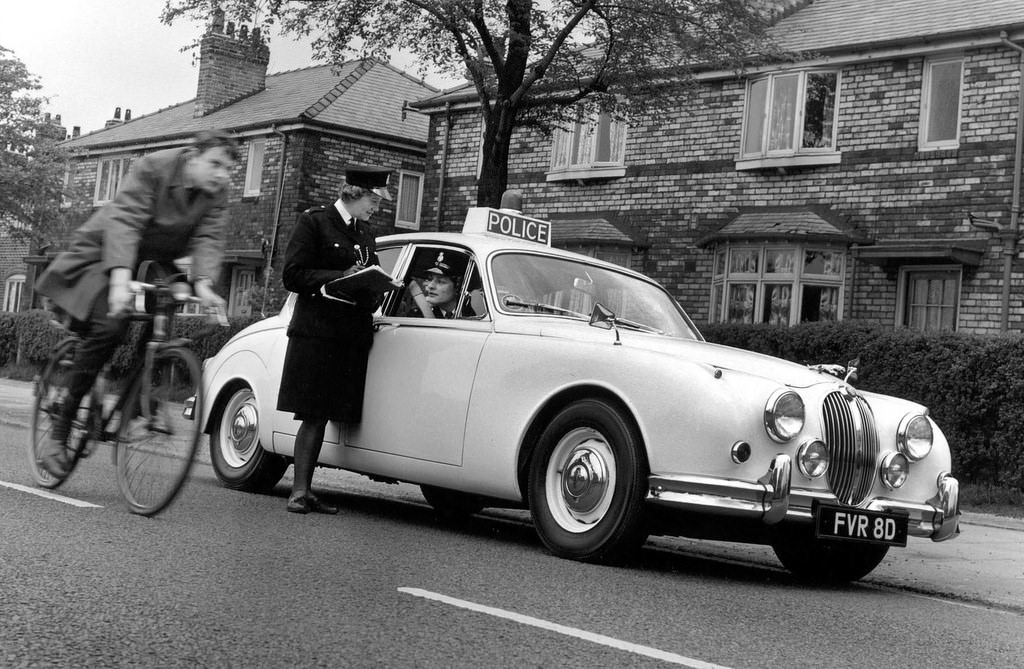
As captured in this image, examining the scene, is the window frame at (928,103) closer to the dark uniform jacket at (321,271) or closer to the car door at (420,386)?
the car door at (420,386)

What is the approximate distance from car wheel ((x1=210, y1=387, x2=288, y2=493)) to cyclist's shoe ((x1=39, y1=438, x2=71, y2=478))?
65.4 inches

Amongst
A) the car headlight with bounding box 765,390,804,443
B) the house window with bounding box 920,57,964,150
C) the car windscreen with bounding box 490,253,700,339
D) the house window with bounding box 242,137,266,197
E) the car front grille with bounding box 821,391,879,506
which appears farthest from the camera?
the house window with bounding box 242,137,266,197

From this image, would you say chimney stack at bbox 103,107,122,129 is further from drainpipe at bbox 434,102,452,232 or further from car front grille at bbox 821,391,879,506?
car front grille at bbox 821,391,879,506

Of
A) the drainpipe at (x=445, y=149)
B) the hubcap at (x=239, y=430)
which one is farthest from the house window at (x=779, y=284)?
the hubcap at (x=239, y=430)

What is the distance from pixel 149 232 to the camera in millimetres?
6336

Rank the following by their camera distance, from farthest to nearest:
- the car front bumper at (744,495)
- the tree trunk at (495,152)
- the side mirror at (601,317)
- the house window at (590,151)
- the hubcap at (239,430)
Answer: the house window at (590,151) < the tree trunk at (495,152) < the hubcap at (239,430) < the side mirror at (601,317) < the car front bumper at (744,495)

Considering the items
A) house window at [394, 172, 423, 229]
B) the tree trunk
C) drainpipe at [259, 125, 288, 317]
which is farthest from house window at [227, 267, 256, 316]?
the tree trunk

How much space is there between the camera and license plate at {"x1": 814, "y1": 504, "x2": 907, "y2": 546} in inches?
237

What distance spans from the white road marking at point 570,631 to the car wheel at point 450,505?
3.24m

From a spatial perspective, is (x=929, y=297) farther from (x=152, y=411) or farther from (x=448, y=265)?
(x=152, y=411)

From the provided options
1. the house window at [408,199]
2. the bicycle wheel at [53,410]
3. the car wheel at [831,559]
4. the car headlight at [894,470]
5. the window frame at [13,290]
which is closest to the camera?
the car headlight at [894,470]

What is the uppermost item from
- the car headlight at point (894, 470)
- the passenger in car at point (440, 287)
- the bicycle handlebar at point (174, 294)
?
the passenger in car at point (440, 287)

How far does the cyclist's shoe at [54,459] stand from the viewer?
682cm

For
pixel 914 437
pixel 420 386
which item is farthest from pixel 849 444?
pixel 420 386
